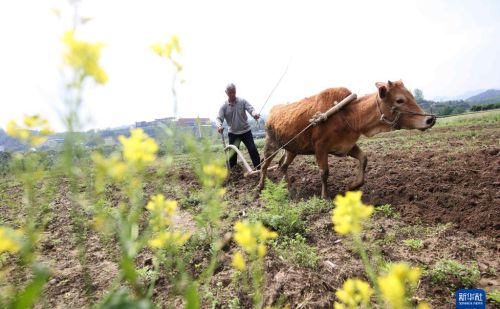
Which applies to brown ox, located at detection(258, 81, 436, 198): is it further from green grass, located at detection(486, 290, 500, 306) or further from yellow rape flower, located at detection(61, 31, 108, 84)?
yellow rape flower, located at detection(61, 31, 108, 84)

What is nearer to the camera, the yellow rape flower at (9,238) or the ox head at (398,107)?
the yellow rape flower at (9,238)

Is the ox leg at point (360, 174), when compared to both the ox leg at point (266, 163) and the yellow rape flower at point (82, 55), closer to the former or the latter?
the ox leg at point (266, 163)

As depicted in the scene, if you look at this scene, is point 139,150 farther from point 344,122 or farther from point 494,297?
point 344,122

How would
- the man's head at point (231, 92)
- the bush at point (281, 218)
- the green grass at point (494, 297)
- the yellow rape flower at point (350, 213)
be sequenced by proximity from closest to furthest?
the yellow rape flower at point (350, 213), the green grass at point (494, 297), the bush at point (281, 218), the man's head at point (231, 92)

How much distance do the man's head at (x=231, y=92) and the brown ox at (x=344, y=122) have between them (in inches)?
41.2

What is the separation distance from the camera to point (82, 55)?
1.04m

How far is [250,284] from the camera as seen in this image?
8.52ft

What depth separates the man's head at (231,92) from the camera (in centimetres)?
647

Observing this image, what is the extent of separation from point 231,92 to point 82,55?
5570 millimetres

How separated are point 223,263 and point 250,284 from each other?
554mm

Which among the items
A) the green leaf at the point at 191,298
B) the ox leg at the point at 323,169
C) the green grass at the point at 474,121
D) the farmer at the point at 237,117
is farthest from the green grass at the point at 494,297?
the green grass at the point at 474,121

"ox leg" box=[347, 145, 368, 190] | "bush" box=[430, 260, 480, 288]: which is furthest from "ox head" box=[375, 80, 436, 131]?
"bush" box=[430, 260, 480, 288]

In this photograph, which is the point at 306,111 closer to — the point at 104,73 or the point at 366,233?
the point at 366,233

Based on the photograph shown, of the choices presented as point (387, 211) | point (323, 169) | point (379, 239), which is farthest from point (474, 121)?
point (379, 239)
